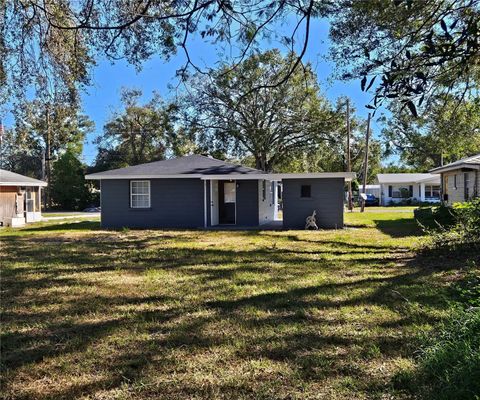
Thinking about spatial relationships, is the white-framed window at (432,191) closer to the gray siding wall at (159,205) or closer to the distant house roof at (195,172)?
the distant house roof at (195,172)

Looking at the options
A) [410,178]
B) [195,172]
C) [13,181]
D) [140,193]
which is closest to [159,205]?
[140,193]

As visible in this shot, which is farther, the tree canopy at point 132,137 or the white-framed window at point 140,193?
the tree canopy at point 132,137

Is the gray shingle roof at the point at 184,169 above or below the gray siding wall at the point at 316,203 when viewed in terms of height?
above

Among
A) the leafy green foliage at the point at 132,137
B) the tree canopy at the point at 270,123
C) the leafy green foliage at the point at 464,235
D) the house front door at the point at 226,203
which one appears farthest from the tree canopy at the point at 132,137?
the leafy green foliage at the point at 464,235

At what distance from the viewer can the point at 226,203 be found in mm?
21391

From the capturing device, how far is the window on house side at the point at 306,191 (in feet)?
61.0

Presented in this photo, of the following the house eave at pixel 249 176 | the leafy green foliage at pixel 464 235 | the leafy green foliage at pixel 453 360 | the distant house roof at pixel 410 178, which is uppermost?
the distant house roof at pixel 410 178

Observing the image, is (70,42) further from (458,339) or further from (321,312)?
(458,339)

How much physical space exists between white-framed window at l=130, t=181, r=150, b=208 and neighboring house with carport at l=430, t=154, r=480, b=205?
41.9 feet

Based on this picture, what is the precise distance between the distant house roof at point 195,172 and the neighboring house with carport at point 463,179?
14.8ft

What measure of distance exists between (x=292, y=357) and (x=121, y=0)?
16.2ft

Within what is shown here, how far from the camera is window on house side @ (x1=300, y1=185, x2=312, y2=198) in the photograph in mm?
18578

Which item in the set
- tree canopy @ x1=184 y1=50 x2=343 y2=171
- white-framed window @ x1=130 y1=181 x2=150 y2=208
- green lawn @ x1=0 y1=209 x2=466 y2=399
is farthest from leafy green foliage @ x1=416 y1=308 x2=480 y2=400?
tree canopy @ x1=184 y1=50 x2=343 y2=171

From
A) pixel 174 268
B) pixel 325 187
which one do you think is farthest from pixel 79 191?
pixel 174 268
